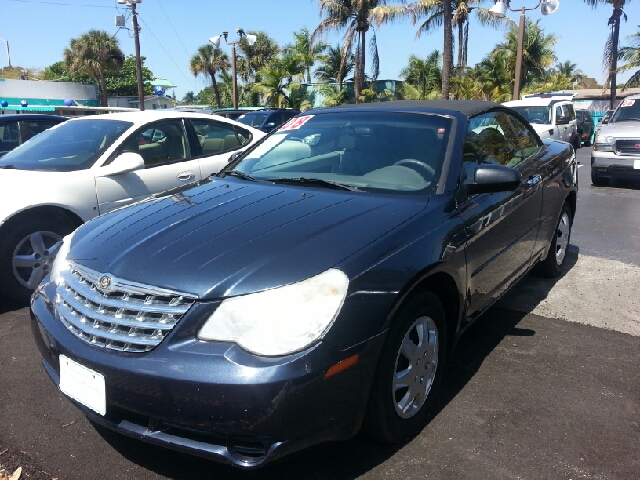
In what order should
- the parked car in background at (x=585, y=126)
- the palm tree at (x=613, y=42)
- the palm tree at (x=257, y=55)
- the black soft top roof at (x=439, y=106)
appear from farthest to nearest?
the palm tree at (x=257, y=55), the palm tree at (x=613, y=42), the parked car in background at (x=585, y=126), the black soft top roof at (x=439, y=106)

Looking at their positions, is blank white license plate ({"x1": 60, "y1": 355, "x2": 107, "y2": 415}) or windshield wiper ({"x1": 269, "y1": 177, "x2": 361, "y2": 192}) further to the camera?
windshield wiper ({"x1": 269, "y1": 177, "x2": 361, "y2": 192})

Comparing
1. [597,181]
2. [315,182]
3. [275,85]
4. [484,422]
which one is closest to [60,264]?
[315,182]

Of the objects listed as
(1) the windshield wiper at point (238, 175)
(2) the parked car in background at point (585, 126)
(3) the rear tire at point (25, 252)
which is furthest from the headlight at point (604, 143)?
(2) the parked car in background at point (585, 126)

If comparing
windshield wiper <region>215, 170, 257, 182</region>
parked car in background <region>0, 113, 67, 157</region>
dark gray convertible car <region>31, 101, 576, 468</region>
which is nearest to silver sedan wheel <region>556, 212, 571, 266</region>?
dark gray convertible car <region>31, 101, 576, 468</region>

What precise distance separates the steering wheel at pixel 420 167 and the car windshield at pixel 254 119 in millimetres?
11650

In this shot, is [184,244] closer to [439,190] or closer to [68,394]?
[68,394]

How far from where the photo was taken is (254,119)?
48.5 ft

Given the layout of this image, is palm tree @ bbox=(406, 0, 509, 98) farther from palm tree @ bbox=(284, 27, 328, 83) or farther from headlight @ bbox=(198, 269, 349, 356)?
headlight @ bbox=(198, 269, 349, 356)

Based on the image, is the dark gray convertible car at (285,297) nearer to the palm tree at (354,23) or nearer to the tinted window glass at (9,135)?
the tinted window glass at (9,135)

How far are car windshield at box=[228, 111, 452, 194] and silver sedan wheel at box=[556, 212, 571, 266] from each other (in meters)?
2.29

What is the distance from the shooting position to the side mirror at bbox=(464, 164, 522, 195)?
3.05 metres

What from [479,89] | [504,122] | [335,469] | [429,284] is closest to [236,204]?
[429,284]

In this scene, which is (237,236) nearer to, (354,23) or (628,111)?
(628,111)

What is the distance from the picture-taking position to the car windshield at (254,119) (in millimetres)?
14547
